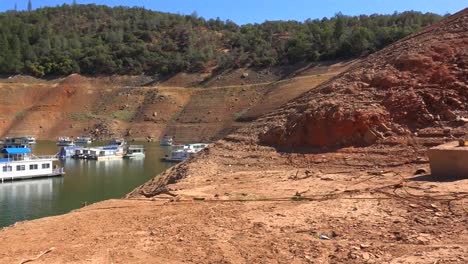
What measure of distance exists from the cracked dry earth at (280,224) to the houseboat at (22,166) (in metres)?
39.2

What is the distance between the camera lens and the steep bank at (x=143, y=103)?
94.8m

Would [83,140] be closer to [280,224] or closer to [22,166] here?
[22,166]

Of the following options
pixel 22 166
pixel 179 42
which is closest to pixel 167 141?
pixel 22 166

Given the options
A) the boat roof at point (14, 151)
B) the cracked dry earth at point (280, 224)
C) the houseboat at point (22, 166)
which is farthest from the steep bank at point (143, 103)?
the cracked dry earth at point (280, 224)

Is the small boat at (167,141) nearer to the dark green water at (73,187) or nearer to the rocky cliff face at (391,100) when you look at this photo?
the dark green water at (73,187)

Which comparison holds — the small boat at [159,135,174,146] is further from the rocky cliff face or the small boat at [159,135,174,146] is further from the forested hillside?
the rocky cliff face

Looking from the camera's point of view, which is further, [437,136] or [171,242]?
[437,136]

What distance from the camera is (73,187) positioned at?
154 feet

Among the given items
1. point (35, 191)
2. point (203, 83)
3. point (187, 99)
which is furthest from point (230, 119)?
point (35, 191)

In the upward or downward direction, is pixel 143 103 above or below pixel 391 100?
above

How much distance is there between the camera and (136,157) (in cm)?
7325

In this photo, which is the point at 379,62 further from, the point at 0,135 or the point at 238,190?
the point at 0,135

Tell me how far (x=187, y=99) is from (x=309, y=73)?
26.2m

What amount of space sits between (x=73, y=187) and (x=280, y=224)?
1528 inches
